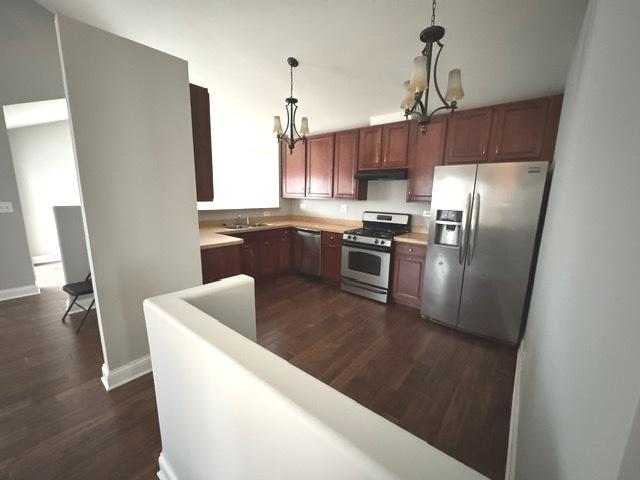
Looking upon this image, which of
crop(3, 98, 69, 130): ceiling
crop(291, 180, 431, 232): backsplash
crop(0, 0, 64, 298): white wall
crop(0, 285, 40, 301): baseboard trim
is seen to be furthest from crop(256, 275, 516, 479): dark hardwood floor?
crop(3, 98, 69, 130): ceiling

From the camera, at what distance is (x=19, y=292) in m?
3.18

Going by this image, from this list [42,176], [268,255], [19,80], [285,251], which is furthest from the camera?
[42,176]

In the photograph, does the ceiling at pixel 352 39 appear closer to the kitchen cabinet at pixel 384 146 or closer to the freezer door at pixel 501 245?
the kitchen cabinet at pixel 384 146

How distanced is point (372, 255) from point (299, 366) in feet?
5.77

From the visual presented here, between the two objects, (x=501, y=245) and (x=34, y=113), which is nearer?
(x=501, y=245)

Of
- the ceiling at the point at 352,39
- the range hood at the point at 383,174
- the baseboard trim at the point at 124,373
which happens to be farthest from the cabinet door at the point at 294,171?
the baseboard trim at the point at 124,373

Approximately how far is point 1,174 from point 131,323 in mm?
3004

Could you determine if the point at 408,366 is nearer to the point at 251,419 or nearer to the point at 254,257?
the point at 251,419

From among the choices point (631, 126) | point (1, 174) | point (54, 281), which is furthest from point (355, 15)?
point (54, 281)

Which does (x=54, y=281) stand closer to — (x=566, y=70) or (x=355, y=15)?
(x=355, y=15)

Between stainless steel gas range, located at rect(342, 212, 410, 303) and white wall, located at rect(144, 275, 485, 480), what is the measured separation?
243 centimetres

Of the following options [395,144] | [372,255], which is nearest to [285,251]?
[372,255]

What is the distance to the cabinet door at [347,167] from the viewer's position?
3.67 metres

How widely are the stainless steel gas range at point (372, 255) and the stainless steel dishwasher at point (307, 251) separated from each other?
558 millimetres
